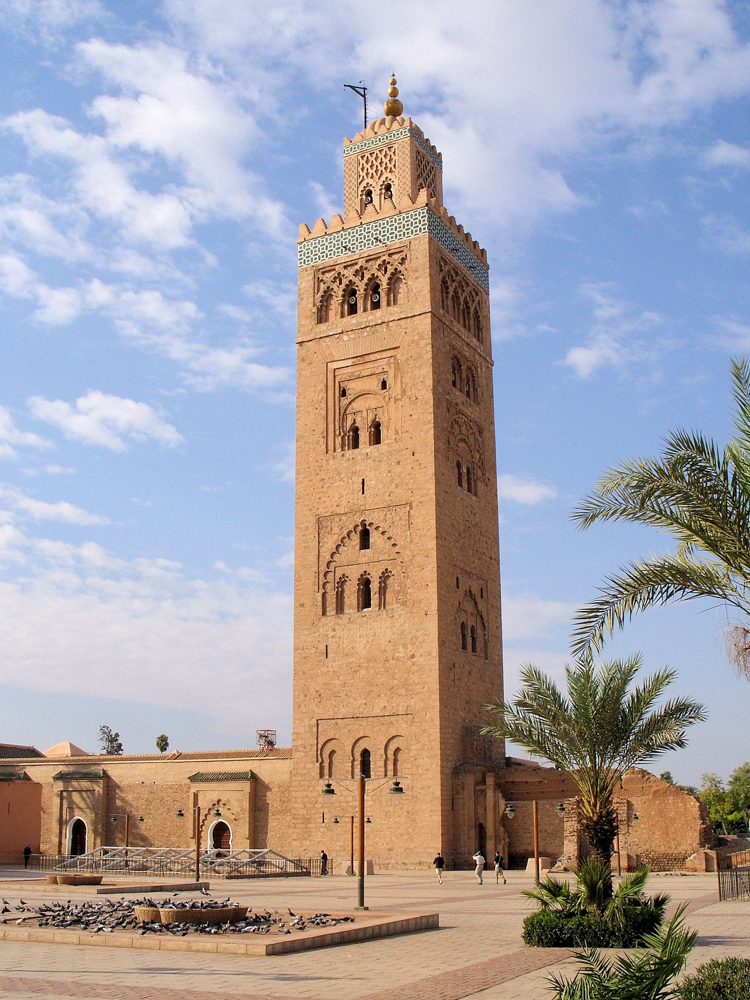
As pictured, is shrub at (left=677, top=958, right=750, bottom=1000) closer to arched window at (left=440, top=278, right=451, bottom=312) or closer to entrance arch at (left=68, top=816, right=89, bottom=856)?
arched window at (left=440, top=278, right=451, bottom=312)

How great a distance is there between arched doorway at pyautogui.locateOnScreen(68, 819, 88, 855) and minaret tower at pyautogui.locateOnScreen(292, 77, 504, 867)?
22.9 ft

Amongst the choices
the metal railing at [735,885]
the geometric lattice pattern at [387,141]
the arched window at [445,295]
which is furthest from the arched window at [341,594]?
the metal railing at [735,885]

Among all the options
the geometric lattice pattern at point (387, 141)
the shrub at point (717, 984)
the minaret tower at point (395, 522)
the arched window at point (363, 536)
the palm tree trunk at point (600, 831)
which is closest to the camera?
the shrub at point (717, 984)

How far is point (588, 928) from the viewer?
9.46m

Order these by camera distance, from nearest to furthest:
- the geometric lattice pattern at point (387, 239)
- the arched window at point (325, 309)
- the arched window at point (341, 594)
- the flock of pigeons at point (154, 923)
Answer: the flock of pigeons at point (154, 923), the arched window at point (341, 594), the geometric lattice pattern at point (387, 239), the arched window at point (325, 309)

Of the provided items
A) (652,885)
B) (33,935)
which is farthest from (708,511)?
(652,885)

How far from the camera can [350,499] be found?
26484 mm

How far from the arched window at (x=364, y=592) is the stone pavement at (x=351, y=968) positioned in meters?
13.1

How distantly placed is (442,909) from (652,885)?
5.42 meters

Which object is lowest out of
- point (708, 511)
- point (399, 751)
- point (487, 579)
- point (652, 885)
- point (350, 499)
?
point (652, 885)

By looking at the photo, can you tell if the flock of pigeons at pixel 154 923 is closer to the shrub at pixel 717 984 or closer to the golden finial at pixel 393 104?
the shrub at pixel 717 984

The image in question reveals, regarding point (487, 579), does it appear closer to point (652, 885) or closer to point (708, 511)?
point (652, 885)

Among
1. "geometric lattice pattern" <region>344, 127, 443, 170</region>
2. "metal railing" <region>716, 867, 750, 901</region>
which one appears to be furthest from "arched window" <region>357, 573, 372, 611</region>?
"geometric lattice pattern" <region>344, 127, 443, 170</region>

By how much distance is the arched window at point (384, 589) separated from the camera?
25.3 metres
